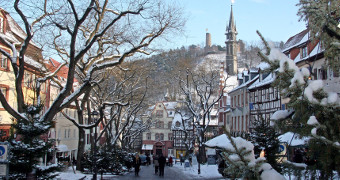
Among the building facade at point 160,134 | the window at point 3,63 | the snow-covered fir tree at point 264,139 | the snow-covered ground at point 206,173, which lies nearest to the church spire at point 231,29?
the building facade at point 160,134

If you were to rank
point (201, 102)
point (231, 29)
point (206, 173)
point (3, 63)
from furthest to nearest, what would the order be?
point (231, 29), point (201, 102), point (206, 173), point (3, 63)

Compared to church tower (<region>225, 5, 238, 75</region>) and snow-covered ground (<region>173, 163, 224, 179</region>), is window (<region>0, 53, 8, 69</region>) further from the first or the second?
church tower (<region>225, 5, 238, 75</region>)

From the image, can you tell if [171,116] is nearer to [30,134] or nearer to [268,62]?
[30,134]

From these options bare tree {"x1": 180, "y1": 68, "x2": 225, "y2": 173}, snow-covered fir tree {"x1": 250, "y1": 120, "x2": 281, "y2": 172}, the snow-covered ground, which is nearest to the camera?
snow-covered fir tree {"x1": 250, "y1": 120, "x2": 281, "y2": 172}

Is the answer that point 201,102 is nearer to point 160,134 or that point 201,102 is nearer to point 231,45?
point 160,134

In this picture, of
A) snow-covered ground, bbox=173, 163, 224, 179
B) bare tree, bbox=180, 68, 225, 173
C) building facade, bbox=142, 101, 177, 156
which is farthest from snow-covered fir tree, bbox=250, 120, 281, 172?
building facade, bbox=142, 101, 177, 156

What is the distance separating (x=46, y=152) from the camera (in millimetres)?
13805

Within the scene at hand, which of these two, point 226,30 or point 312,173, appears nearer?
point 312,173

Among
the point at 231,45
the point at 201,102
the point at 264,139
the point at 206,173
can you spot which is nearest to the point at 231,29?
the point at 231,45

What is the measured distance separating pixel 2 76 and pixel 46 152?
17.2 metres

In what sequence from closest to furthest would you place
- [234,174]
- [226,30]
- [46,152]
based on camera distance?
[234,174], [46,152], [226,30]

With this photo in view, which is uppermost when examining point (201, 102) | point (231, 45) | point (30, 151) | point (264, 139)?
point (231, 45)

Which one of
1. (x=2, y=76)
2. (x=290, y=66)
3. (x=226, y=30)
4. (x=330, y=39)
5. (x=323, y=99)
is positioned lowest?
(x=323, y=99)

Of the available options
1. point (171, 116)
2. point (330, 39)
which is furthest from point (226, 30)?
point (330, 39)
